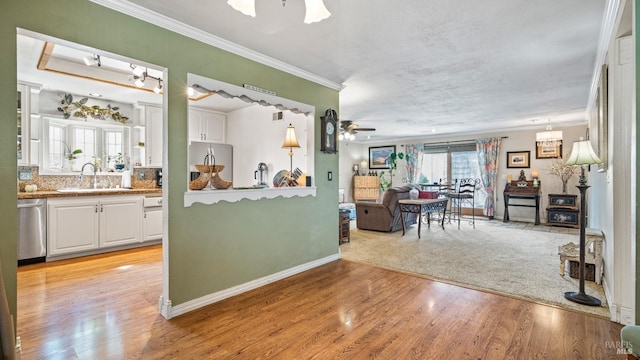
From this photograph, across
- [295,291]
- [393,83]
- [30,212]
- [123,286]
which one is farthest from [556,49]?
[30,212]

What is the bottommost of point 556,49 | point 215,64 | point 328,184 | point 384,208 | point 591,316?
point 591,316

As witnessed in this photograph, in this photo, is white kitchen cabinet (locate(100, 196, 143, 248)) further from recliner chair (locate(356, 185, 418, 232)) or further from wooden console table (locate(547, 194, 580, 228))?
wooden console table (locate(547, 194, 580, 228))

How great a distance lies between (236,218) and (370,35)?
2163mm

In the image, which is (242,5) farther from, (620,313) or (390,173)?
(390,173)

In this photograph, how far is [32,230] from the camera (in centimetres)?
381

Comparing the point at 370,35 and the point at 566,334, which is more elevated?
the point at 370,35

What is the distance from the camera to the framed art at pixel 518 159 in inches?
298

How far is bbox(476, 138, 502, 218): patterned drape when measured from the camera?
25.8 ft

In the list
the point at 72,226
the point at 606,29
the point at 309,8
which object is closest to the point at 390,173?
the point at 606,29

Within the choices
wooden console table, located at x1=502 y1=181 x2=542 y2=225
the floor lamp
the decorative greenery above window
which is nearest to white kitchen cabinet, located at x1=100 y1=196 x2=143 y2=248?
the decorative greenery above window

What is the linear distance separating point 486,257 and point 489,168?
4.51 meters

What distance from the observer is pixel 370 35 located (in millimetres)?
2705

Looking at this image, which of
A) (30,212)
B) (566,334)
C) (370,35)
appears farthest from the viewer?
(30,212)

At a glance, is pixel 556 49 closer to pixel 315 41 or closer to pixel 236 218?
pixel 315 41
